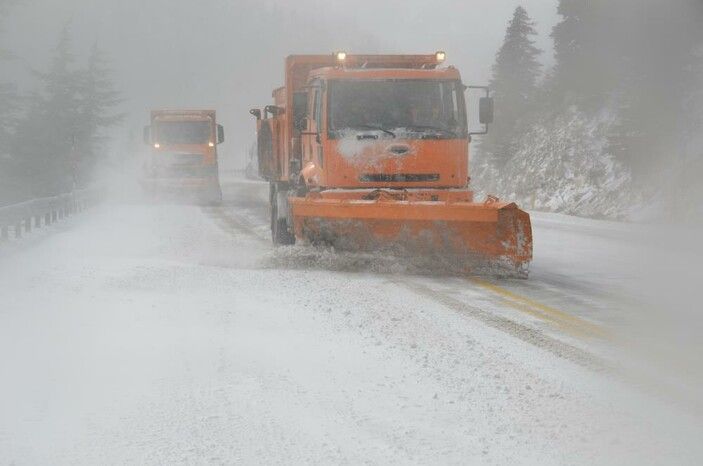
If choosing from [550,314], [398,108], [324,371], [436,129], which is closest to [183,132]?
[398,108]

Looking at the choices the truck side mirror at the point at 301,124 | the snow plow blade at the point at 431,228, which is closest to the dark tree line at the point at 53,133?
the truck side mirror at the point at 301,124

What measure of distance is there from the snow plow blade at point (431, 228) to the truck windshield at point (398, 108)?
3.79ft

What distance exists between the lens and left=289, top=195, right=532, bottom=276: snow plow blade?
10.1m

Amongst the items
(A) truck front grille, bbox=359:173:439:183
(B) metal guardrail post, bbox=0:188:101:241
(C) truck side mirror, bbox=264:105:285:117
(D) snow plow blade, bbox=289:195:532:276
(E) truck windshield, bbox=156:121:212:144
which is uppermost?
(C) truck side mirror, bbox=264:105:285:117

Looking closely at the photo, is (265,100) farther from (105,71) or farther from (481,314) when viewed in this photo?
(481,314)

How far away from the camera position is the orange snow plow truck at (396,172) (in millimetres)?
10212

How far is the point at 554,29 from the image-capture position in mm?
36156

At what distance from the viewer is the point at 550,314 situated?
7.53 meters

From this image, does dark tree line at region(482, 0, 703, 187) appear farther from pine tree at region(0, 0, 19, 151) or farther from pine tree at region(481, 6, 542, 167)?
pine tree at region(0, 0, 19, 151)

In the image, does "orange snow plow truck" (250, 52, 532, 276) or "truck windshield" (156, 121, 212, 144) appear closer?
"orange snow plow truck" (250, 52, 532, 276)

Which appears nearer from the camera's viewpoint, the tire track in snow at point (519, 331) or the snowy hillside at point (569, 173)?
the tire track in snow at point (519, 331)

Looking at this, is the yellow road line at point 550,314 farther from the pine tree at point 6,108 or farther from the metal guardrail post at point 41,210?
the pine tree at point 6,108

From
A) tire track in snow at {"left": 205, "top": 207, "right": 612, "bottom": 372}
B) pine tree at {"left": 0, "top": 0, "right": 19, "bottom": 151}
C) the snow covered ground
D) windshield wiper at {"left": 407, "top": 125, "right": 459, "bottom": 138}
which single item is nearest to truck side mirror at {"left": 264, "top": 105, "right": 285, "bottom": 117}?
windshield wiper at {"left": 407, "top": 125, "right": 459, "bottom": 138}

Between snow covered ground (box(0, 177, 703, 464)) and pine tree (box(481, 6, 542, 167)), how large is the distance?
30.0 metres
